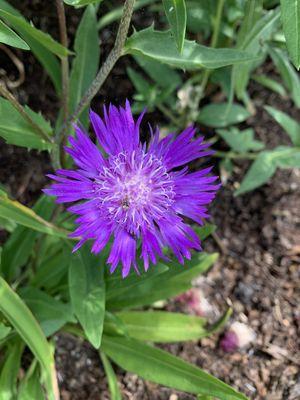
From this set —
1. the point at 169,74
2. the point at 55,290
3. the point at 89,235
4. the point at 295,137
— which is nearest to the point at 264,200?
the point at 295,137

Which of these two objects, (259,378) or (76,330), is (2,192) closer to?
(76,330)

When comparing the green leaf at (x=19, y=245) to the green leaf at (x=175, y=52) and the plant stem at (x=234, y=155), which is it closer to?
the green leaf at (x=175, y=52)

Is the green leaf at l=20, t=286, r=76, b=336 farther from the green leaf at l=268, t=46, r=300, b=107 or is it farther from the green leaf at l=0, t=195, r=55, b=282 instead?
the green leaf at l=268, t=46, r=300, b=107

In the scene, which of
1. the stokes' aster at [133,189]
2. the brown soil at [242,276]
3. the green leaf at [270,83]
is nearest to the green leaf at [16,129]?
the stokes' aster at [133,189]

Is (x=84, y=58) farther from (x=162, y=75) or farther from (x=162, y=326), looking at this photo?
(x=162, y=326)

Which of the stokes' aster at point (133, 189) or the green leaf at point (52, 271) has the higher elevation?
the stokes' aster at point (133, 189)

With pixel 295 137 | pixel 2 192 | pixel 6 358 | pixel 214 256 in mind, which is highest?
pixel 2 192

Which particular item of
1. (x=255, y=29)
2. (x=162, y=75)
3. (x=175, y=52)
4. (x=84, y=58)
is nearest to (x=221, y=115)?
(x=162, y=75)
